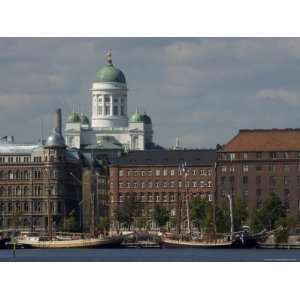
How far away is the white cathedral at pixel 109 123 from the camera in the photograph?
180 meters

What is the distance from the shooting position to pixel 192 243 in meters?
119

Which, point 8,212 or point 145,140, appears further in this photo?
point 145,140

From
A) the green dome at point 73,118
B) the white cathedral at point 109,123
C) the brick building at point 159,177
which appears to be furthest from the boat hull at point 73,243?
the green dome at point 73,118

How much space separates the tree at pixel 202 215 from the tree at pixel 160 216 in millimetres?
7509

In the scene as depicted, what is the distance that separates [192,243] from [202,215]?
11863mm

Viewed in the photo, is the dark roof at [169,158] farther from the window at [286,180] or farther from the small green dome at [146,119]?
the small green dome at [146,119]

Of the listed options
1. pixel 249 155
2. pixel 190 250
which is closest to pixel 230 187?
pixel 249 155

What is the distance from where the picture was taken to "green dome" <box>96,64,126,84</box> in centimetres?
18375

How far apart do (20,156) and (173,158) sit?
42.5ft

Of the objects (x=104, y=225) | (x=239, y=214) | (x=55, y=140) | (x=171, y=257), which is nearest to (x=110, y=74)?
(x=55, y=140)

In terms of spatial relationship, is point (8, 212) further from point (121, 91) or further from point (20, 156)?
point (121, 91)

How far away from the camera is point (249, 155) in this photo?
14875 cm

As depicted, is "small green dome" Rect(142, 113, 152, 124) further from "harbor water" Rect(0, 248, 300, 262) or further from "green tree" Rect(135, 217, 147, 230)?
"harbor water" Rect(0, 248, 300, 262)

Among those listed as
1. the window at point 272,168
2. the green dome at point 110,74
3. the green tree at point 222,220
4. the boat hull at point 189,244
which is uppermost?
the green dome at point 110,74
